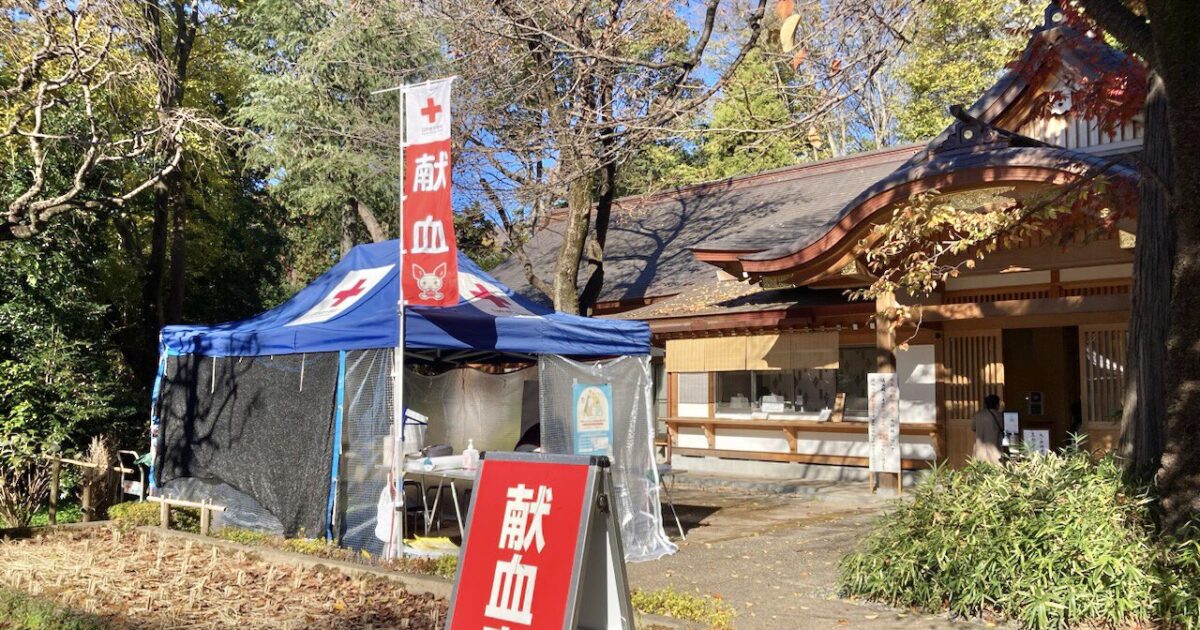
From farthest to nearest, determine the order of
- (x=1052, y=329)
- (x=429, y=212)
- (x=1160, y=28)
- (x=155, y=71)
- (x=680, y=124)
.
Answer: (x=1052, y=329) → (x=680, y=124) → (x=155, y=71) → (x=429, y=212) → (x=1160, y=28)

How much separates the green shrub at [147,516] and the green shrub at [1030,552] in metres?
7.65

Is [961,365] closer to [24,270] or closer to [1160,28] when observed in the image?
[1160,28]

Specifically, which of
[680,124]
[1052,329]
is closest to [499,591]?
[680,124]

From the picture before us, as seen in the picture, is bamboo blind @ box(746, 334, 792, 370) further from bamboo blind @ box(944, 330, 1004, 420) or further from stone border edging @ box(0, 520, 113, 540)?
stone border edging @ box(0, 520, 113, 540)

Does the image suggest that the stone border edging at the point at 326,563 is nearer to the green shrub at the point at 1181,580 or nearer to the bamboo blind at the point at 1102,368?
the green shrub at the point at 1181,580

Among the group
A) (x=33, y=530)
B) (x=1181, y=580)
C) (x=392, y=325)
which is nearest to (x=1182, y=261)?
(x=1181, y=580)

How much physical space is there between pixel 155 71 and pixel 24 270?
4893mm

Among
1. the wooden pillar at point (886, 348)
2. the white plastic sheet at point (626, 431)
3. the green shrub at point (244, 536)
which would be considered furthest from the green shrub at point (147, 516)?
the wooden pillar at point (886, 348)

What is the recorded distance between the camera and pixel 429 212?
8.97 metres

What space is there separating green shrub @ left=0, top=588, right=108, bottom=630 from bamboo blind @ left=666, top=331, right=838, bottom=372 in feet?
35.8

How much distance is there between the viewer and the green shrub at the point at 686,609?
632 cm

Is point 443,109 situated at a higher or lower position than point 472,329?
higher

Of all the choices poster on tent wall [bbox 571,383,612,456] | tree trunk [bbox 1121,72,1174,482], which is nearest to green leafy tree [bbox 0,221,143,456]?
poster on tent wall [bbox 571,383,612,456]

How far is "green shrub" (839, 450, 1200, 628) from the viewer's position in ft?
21.1
